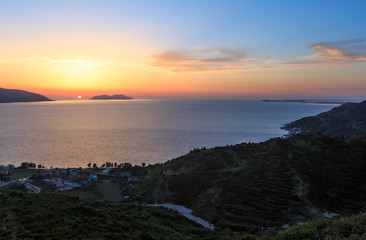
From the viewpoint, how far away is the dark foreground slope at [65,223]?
Answer: 14988mm

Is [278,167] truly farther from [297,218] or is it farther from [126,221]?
[126,221]

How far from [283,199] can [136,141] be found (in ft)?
362

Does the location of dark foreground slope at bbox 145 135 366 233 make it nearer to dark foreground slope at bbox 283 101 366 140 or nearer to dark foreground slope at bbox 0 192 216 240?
dark foreground slope at bbox 0 192 216 240

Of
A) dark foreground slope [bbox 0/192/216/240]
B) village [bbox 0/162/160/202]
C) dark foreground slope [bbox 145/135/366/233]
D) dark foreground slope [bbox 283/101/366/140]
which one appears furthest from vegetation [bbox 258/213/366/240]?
dark foreground slope [bbox 283/101/366/140]

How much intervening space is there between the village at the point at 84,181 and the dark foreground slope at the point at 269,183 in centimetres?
1274

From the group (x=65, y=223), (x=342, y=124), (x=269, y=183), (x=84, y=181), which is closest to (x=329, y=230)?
(x=65, y=223)

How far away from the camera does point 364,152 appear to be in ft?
154

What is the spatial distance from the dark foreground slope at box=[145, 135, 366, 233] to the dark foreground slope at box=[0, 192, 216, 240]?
26.7 feet

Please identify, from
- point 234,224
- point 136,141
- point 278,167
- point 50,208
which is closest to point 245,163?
point 278,167

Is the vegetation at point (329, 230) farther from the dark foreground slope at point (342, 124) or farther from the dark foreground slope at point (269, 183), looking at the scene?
the dark foreground slope at point (342, 124)

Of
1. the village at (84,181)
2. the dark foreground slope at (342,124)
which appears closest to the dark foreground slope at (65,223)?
the village at (84,181)

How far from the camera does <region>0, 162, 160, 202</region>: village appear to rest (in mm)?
57759

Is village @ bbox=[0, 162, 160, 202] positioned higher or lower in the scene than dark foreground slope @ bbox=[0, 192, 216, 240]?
lower

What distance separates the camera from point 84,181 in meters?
71.6
